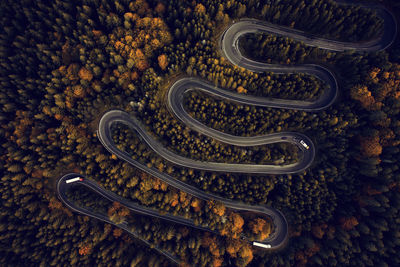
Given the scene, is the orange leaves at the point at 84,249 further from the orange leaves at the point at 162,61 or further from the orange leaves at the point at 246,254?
the orange leaves at the point at 162,61

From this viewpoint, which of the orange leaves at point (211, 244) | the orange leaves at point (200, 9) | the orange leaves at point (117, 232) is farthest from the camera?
the orange leaves at point (117, 232)

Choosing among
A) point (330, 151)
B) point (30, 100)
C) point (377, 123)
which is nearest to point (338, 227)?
point (330, 151)

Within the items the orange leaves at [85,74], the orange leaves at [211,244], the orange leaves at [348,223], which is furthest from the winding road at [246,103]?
the orange leaves at [348,223]

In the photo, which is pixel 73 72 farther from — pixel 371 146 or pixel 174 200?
pixel 371 146

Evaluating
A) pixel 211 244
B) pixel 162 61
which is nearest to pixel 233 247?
pixel 211 244

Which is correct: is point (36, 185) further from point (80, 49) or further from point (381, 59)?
point (381, 59)

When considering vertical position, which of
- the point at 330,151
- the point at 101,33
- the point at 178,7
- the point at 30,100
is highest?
the point at 178,7
